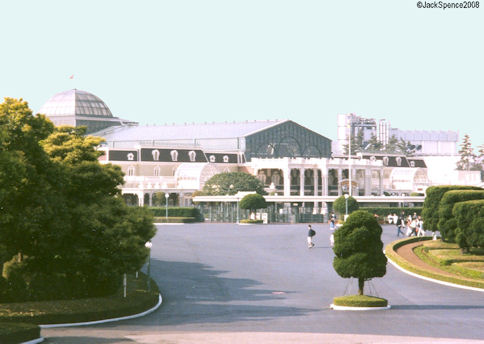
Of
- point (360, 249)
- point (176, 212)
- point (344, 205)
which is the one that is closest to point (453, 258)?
point (360, 249)

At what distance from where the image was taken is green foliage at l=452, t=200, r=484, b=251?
76938 millimetres

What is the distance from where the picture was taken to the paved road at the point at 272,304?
4281 cm

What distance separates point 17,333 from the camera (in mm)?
38500

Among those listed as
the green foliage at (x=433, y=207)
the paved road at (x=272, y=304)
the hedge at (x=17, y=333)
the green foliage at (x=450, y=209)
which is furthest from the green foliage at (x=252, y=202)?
A: the hedge at (x=17, y=333)

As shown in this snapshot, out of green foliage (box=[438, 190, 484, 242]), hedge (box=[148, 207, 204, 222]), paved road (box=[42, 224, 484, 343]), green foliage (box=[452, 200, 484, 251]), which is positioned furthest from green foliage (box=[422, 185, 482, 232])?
hedge (box=[148, 207, 204, 222])

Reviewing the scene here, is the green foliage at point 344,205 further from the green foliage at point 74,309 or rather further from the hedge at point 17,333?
the hedge at point 17,333

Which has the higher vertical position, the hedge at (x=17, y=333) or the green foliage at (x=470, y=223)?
the green foliage at (x=470, y=223)

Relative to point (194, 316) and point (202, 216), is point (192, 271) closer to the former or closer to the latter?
point (194, 316)

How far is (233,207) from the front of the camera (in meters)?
150

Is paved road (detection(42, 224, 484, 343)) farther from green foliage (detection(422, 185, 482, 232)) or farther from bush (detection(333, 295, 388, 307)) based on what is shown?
green foliage (detection(422, 185, 482, 232))

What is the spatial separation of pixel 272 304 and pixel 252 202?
267ft

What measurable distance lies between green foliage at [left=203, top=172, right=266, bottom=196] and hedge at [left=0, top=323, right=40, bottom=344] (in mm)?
127303

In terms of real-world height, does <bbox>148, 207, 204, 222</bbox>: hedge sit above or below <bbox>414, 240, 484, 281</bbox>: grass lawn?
above

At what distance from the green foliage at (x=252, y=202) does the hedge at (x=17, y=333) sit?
3887 inches
